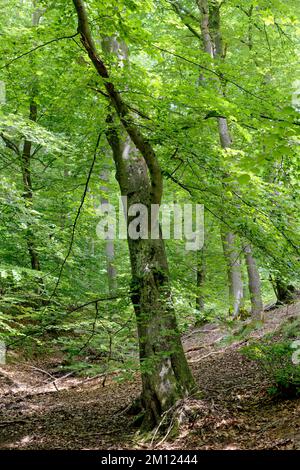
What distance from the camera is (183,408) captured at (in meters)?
5.32

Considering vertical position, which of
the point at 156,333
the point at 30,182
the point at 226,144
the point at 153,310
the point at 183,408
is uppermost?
the point at 226,144

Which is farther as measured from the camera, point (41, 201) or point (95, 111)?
point (41, 201)

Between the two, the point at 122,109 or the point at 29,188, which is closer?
the point at 122,109

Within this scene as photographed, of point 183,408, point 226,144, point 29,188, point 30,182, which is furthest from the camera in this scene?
point 30,182

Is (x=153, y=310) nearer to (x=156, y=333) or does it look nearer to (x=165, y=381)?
(x=156, y=333)

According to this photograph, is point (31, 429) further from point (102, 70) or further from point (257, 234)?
point (102, 70)

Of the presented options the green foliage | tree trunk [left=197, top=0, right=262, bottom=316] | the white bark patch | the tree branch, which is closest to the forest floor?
the green foliage

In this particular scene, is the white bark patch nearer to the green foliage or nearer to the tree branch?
the green foliage

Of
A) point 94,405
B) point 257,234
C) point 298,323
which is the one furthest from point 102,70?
point 94,405

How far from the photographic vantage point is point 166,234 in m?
12.2

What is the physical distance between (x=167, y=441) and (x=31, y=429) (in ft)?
8.49

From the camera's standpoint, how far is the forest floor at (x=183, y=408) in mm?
4715

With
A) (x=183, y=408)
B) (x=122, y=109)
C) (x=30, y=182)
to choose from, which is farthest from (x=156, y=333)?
(x=30, y=182)
